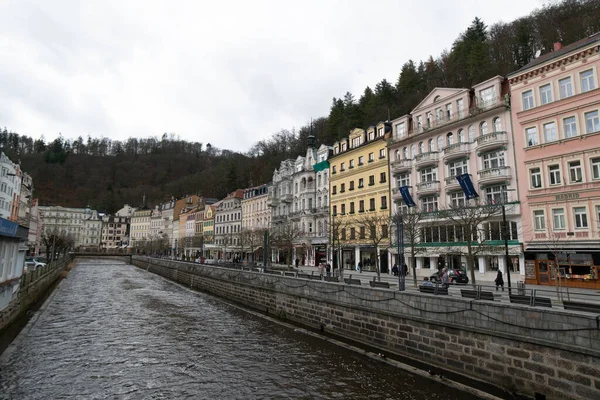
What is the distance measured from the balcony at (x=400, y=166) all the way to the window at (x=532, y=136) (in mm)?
11860

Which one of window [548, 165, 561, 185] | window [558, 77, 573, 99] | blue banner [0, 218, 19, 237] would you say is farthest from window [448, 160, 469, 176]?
blue banner [0, 218, 19, 237]

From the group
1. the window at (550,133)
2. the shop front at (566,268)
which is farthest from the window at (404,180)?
the shop front at (566,268)

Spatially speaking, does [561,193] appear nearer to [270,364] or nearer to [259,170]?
[270,364]

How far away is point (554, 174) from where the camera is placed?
2748 cm

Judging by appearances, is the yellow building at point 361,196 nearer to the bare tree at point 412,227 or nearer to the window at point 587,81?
the bare tree at point 412,227

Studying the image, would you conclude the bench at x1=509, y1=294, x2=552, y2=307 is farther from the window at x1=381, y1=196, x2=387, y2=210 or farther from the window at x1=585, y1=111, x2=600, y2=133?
the window at x1=381, y1=196, x2=387, y2=210

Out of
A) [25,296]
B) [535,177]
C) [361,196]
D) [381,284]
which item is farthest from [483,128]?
[25,296]

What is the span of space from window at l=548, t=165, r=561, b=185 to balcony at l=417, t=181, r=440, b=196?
9.85m

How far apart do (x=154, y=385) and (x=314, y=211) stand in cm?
4110

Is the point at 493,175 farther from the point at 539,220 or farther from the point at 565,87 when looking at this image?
the point at 565,87

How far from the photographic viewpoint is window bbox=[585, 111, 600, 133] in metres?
25.3

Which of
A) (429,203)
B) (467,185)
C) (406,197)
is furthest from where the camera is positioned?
(406,197)

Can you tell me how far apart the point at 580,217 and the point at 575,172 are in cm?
326

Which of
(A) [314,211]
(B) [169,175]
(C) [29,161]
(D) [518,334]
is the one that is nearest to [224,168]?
(B) [169,175]
